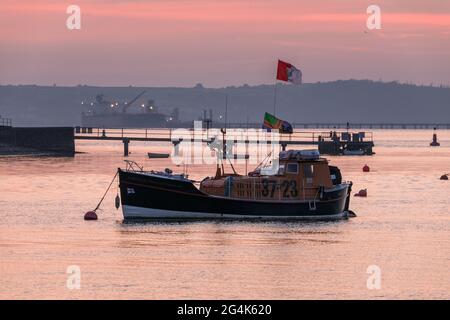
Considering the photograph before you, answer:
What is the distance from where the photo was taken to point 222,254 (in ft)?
173

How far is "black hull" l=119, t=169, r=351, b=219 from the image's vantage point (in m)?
62.9

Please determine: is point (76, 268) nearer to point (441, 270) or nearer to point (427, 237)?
point (441, 270)

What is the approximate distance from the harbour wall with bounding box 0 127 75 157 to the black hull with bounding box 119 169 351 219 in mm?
100171

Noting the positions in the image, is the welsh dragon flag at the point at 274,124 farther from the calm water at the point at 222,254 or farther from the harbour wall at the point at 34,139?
the harbour wall at the point at 34,139

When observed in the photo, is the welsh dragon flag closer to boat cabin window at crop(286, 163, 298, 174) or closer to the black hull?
boat cabin window at crop(286, 163, 298, 174)

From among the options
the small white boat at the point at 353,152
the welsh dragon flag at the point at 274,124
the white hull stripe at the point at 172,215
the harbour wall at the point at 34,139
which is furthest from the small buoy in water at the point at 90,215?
the small white boat at the point at 353,152

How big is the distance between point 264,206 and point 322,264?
14464 millimetres

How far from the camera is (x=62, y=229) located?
6356 centimetres

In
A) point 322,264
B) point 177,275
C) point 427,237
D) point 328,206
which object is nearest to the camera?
point 177,275

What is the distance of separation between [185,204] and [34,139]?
348ft

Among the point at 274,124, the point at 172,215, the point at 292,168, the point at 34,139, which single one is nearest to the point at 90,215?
the point at 172,215

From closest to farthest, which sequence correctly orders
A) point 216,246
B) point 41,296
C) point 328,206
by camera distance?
point 41,296, point 216,246, point 328,206

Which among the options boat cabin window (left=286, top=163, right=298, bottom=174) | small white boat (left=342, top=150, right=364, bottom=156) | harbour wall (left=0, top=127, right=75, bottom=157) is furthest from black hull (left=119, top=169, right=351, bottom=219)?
small white boat (left=342, top=150, right=364, bottom=156)
